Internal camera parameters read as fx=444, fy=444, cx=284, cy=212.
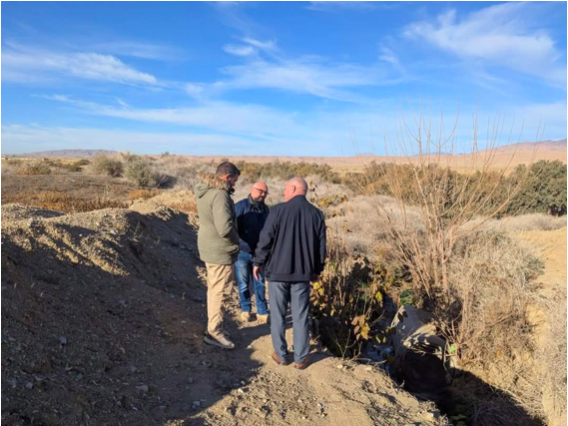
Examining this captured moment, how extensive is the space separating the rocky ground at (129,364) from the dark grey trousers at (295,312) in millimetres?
281

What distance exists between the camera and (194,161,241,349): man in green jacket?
15.3 feet

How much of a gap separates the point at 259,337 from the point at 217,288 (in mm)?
1088

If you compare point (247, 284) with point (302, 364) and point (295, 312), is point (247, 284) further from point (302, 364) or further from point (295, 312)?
point (302, 364)

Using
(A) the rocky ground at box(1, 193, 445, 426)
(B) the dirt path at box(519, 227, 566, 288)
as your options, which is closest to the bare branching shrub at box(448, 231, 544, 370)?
(B) the dirt path at box(519, 227, 566, 288)

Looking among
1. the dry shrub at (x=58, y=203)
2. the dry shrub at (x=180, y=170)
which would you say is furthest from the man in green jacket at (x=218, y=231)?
the dry shrub at (x=180, y=170)

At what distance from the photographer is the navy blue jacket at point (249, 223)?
574 centimetres

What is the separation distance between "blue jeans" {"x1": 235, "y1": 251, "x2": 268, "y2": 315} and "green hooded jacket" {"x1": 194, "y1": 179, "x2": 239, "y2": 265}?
2.98 feet

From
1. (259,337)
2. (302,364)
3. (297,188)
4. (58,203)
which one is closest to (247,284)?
(259,337)

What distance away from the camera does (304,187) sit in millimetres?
4703

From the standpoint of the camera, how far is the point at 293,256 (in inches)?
180

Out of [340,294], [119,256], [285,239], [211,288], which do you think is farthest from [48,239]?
[340,294]

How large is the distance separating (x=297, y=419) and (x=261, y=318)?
2345 mm

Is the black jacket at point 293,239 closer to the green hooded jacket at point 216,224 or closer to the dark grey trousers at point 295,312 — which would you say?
the dark grey trousers at point 295,312

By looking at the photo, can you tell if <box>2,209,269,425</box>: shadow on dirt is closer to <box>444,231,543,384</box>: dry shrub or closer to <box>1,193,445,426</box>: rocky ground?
<box>1,193,445,426</box>: rocky ground
